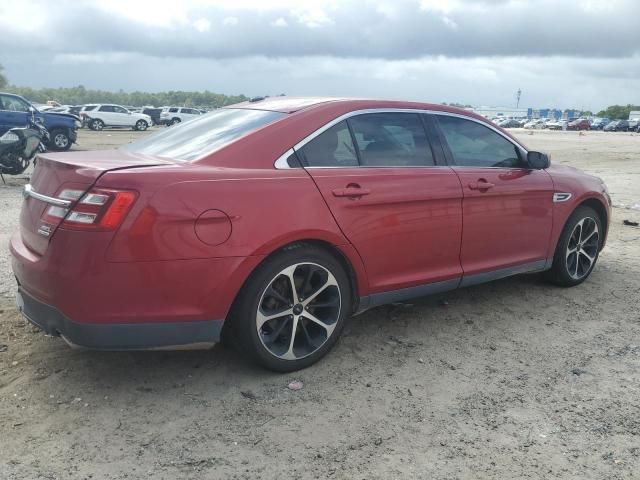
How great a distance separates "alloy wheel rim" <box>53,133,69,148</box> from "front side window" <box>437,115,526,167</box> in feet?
59.1

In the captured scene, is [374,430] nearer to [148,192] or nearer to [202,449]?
[202,449]

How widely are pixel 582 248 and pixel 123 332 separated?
421 cm

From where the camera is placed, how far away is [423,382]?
356cm

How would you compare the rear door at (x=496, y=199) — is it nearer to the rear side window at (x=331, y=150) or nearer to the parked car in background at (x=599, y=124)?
the rear side window at (x=331, y=150)

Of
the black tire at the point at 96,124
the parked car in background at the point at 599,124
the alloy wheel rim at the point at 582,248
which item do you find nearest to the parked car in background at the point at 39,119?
the alloy wheel rim at the point at 582,248

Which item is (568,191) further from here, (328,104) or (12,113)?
(12,113)

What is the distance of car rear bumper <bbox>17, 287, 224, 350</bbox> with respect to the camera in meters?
3.03

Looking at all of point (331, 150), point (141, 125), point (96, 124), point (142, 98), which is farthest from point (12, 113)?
point (142, 98)

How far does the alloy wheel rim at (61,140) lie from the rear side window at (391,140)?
1808 centimetres

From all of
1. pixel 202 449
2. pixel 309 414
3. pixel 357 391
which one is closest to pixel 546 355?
pixel 357 391

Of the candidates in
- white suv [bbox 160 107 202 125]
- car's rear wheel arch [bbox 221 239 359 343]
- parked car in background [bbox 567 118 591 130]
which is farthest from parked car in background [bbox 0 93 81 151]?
parked car in background [bbox 567 118 591 130]

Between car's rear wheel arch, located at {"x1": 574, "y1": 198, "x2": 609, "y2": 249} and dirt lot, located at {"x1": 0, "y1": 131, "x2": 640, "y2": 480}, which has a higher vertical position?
car's rear wheel arch, located at {"x1": 574, "y1": 198, "x2": 609, "y2": 249}

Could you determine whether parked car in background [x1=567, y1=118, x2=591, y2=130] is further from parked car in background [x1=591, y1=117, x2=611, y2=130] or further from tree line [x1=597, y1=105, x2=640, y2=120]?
tree line [x1=597, y1=105, x2=640, y2=120]

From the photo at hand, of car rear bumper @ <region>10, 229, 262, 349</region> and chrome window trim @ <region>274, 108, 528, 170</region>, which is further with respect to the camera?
chrome window trim @ <region>274, 108, 528, 170</region>
